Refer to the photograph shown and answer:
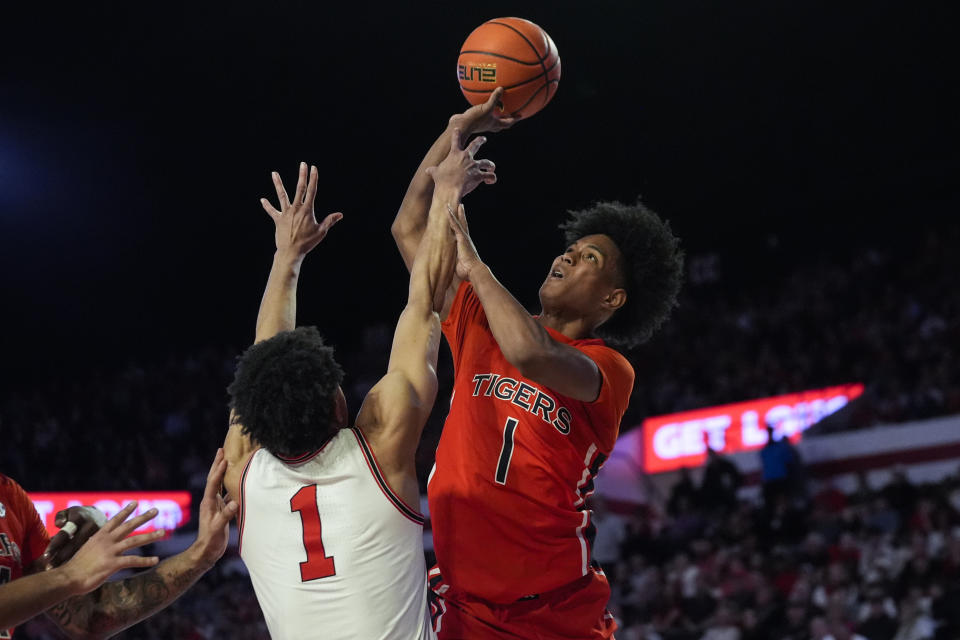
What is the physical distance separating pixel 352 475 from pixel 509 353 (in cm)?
64

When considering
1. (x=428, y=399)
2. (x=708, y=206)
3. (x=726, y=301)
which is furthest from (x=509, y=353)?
(x=708, y=206)

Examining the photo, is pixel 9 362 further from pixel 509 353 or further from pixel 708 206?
pixel 509 353

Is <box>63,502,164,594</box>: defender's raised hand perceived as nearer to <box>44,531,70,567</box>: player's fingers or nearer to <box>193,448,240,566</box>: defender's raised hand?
<box>193,448,240,566</box>: defender's raised hand

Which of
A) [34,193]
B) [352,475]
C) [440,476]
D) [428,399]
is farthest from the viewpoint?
[34,193]

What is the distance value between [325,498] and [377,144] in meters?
13.9

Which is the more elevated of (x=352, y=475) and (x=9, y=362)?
(x=9, y=362)

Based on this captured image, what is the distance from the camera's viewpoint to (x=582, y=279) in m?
4.08

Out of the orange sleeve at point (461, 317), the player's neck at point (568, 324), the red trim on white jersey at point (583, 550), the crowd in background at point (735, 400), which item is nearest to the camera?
the red trim on white jersey at point (583, 550)

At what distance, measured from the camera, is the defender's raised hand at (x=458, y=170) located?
3822 mm

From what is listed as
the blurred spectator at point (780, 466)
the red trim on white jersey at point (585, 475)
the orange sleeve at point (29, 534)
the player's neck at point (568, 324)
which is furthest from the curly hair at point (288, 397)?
the blurred spectator at point (780, 466)

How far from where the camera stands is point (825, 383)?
1417 centimetres

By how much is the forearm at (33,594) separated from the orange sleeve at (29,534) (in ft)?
2.56

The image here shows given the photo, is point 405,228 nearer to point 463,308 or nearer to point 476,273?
point 463,308

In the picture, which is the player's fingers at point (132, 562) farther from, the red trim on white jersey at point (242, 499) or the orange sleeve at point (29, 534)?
the orange sleeve at point (29, 534)
